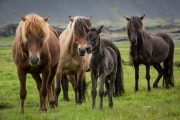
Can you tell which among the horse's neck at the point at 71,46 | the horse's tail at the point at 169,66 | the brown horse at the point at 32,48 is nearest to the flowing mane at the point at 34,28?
the brown horse at the point at 32,48

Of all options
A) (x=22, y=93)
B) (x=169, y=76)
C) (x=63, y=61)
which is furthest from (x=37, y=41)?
(x=169, y=76)

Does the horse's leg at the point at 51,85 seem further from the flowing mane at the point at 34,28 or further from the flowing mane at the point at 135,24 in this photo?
the flowing mane at the point at 135,24

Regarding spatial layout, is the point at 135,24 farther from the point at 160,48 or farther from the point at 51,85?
the point at 51,85

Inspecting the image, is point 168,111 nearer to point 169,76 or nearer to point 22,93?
point 22,93

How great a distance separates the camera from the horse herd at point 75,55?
6.53 metres

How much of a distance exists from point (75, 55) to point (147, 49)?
4093 millimetres

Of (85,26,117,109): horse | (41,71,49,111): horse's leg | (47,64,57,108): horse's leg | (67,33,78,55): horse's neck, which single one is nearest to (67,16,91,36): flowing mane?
(67,33,78,55): horse's neck

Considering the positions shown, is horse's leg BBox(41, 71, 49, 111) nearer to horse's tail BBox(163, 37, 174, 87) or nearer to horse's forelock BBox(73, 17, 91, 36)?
horse's forelock BBox(73, 17, 91, 36)

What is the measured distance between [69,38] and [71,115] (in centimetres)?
377

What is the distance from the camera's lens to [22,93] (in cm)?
715

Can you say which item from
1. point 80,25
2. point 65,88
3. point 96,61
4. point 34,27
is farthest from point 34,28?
point 65,88

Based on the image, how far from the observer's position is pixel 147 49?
1204cm

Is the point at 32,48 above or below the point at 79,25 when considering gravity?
below

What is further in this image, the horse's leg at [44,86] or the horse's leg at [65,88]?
the horse's leg at [65,88]
